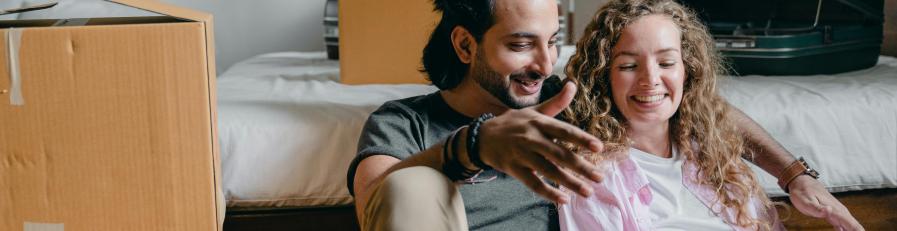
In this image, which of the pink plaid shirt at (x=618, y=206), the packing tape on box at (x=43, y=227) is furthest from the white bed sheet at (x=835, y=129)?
the packing tape on box at (x=43, y=227)

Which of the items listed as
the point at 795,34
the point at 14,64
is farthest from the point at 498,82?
the point at 795,34

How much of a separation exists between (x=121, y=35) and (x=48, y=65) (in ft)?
0.31

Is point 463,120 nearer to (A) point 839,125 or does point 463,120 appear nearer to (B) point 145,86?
(B) point 145,86

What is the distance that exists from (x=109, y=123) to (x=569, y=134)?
0.58m

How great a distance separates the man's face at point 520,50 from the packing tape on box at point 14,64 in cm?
60

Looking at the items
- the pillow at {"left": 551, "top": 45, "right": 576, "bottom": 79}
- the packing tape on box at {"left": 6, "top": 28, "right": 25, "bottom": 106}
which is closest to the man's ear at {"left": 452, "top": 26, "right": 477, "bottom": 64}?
the pillow at {"left": 551, "top": 45, "right": 576, "bottom": 79}

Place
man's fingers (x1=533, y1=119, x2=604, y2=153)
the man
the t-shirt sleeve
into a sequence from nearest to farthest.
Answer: man's fingers (x1=533, y1=119, x2=604, y2=153) → the man → the t-shirt sleeve

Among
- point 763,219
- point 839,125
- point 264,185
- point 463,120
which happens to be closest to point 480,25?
point 463,120

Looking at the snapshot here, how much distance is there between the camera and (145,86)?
97cm

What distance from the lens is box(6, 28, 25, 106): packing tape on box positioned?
3.11ft

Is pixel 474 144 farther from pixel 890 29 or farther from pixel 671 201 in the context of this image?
pixel 890 29

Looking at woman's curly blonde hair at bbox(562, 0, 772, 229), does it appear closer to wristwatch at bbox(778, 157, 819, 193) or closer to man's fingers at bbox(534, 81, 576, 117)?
wristwatch at bbox(778, 157, 819, 193)

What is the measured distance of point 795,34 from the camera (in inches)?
62.4

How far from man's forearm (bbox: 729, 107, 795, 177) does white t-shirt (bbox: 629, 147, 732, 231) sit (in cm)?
13
